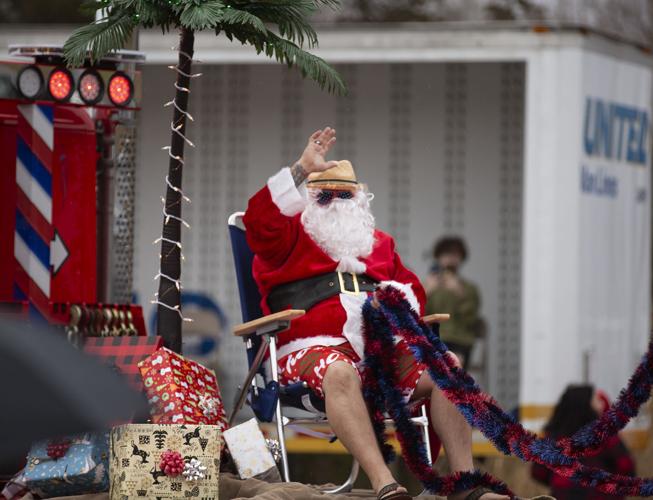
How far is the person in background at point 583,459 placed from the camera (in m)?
6.78

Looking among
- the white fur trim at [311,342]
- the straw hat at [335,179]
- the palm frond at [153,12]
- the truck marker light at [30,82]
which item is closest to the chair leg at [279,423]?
the white fur trim at [311,342]

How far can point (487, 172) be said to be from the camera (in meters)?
10.4

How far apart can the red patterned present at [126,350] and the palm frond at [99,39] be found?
40.0 inches

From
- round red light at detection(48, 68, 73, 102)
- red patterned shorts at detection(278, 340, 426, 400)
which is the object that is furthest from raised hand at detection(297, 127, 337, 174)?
round red light at detection(48, 68, 73, 102)

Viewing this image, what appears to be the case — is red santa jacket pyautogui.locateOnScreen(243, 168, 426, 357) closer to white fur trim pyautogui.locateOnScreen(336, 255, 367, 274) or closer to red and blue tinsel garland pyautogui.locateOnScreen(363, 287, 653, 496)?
white fur trim pyautogui.locateOnScreen(336, 255, 367, 274)

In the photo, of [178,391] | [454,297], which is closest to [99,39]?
[178,391]

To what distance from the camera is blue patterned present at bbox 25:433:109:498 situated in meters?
4.76

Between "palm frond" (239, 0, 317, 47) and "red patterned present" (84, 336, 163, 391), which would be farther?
"palm frond" (239, 0, 317, 47)

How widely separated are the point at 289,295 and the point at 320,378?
0.51 meters

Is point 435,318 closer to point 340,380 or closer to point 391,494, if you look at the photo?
point 340,380

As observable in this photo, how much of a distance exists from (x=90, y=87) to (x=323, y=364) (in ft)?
5.31

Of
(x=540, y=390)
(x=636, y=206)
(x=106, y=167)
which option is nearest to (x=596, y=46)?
(x=636, y=206)

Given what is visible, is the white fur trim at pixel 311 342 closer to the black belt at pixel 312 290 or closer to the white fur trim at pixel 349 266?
the black belt at pixel 312 290

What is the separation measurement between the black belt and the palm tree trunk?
364 millimetres
